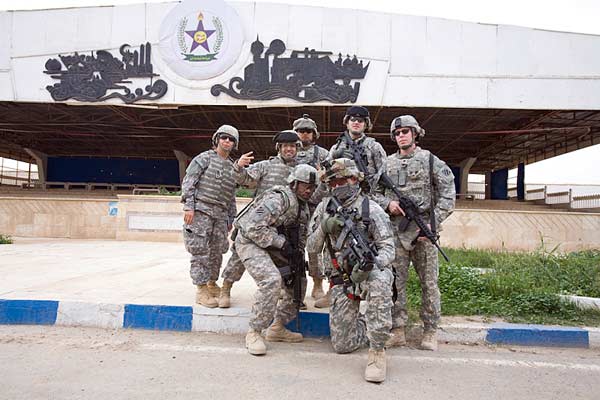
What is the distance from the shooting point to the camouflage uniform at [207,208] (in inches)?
141

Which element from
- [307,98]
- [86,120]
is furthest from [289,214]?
[86,120]

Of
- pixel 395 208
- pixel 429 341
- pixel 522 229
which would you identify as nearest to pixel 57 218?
pixel 395 208

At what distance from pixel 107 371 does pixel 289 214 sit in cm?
170

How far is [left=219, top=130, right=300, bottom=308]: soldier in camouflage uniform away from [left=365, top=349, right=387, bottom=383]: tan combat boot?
1.54 metres

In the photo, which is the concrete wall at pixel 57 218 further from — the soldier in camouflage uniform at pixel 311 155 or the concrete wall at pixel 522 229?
the concrete wall at pixel 522 229

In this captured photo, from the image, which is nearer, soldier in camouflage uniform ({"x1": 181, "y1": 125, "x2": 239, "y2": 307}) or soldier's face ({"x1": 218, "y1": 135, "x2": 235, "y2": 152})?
soldier in camouflage uniform ({"x1": 181, "y1": 125, "x2": 239, "y2": 307})

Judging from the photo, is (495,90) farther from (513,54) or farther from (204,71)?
(204,71)

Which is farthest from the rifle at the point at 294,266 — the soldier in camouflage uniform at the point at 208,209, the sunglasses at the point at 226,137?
the sunglasses at the point at 226,137

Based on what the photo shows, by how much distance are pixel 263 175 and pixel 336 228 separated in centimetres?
118

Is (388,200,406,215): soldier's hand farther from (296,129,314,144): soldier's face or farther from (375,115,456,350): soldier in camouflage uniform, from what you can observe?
(296,129,314,144): soldier's face

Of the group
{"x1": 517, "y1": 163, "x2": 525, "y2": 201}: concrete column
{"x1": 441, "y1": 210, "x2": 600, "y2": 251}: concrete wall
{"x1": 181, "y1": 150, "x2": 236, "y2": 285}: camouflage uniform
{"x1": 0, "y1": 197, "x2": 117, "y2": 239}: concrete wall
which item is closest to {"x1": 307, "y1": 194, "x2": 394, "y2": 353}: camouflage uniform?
{"x1": 181, "y1": 150, "x2": 236, "y2": 285}: camouflage uniform

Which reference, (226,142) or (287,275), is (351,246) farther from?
(226,142)

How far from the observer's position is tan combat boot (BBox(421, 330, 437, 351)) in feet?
9.70

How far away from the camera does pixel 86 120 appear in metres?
17.0
